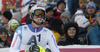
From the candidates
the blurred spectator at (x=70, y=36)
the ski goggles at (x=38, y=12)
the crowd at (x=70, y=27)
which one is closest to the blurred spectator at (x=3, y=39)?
the crowd at (x=70, y=27)

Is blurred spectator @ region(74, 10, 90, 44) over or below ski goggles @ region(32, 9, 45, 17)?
below

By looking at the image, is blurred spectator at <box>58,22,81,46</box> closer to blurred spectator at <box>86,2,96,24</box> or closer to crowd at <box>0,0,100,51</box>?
crowd at <box>0,0,100,51</box>

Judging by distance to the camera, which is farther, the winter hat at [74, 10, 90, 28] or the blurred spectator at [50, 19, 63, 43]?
the winter hat at [74, 10, 90, 28]

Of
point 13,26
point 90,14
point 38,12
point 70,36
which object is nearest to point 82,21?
point 90,14

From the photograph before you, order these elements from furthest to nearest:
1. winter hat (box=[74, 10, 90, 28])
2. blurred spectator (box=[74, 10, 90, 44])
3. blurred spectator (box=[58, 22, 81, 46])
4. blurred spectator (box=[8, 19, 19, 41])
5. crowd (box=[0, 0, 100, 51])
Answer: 1. blurred spectator (box=[8, 19, 19, 41])
2. winter hat (box=[74, 10, 90, 28])
3. blurred spectator (box=[74, 10, 90, 44])
4. crowd (box=[0, 0, 100, 51])
5. blurred spectator (box=[58, 22, 81, 46])

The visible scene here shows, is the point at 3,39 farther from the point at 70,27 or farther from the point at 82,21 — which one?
the point at 82,21

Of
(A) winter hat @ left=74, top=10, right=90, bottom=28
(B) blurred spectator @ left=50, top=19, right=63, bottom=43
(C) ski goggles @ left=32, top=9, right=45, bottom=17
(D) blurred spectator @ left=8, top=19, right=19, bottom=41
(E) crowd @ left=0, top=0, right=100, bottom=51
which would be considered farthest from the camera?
(D) blurred spectator @ left=8, top=19, right=19, bottom=41

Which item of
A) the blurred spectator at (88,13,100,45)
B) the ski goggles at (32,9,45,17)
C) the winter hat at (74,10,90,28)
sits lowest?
the blurred spectator at (88,13,100,45)

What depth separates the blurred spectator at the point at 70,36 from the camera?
580 cm

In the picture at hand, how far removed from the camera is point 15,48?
408cm

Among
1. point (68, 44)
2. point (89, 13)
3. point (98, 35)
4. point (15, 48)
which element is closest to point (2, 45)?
point (68, 44)

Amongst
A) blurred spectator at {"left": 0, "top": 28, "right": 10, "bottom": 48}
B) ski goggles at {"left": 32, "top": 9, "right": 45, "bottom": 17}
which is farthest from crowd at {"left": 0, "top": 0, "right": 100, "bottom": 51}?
ski goggles at {"left": 32, "top": 9, "right": 45, "bottom": 17}

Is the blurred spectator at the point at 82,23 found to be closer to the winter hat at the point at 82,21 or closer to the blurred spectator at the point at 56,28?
the winter hat at the point at 82,21

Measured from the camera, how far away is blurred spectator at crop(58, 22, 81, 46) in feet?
19.0
